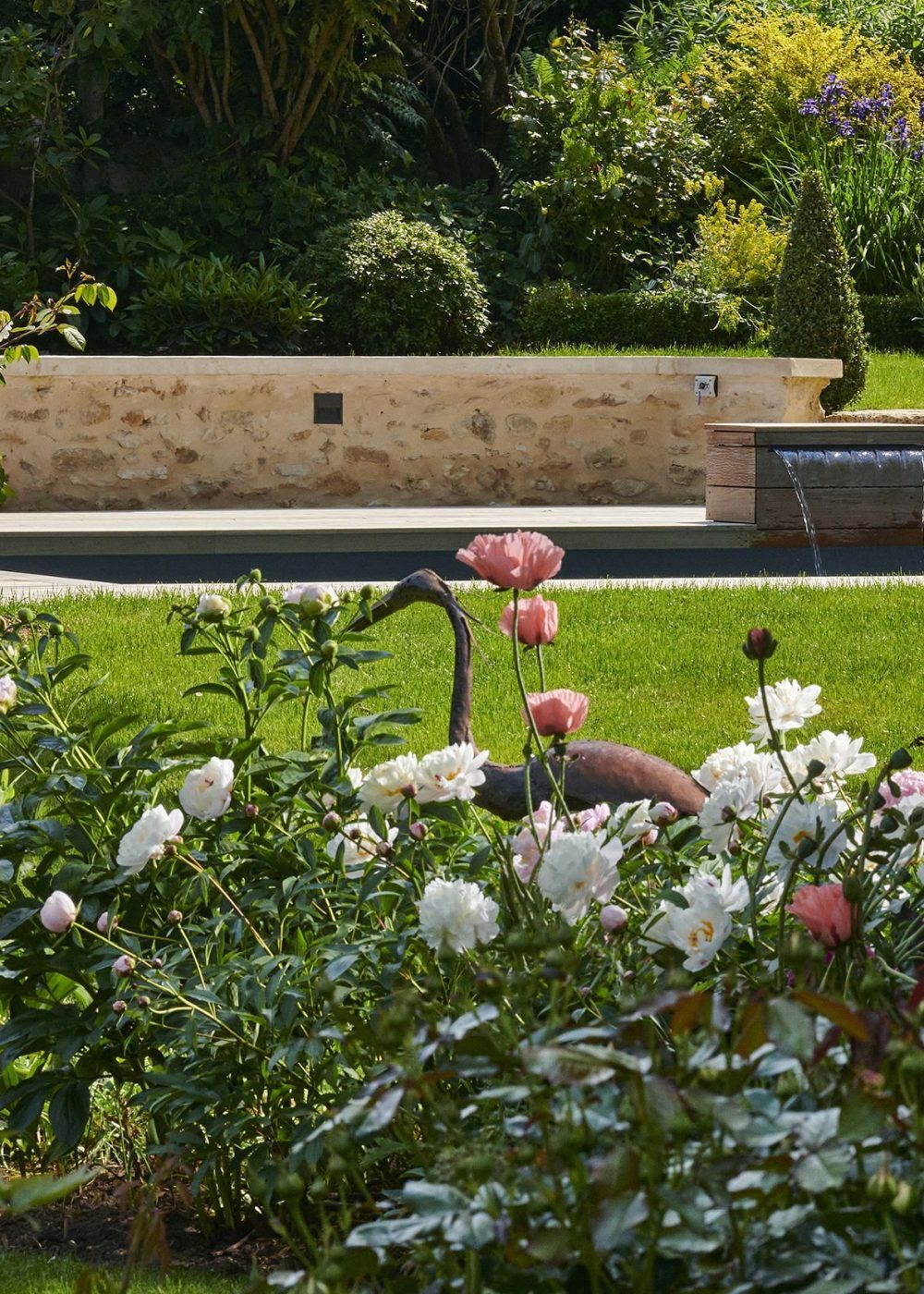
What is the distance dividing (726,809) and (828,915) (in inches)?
19.6

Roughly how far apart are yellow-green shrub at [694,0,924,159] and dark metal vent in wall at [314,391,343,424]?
207 inches

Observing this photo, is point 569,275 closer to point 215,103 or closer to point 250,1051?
point 215,103

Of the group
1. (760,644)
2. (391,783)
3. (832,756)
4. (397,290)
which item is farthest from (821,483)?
(760,644)

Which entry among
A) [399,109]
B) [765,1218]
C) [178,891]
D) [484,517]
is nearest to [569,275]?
[399,109]

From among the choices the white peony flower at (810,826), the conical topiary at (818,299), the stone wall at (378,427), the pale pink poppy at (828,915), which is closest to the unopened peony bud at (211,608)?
the white peony flower at (810,826)

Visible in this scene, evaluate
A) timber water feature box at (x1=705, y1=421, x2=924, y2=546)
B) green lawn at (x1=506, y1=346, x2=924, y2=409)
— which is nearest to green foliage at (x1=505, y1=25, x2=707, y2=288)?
green lawn at (x1=506, y1=346, x2=924, y2=409)

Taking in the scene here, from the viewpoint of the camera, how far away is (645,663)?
5.54m

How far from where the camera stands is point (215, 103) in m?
12.8

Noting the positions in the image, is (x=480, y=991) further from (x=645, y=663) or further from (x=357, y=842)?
(x=645, y=663)

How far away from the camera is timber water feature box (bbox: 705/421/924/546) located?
344 inches

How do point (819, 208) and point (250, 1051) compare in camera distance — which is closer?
point (250, 1051)

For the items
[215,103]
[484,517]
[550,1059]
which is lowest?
[484,517]

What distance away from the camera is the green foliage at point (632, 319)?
1187 cm

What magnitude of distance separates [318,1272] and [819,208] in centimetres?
971
